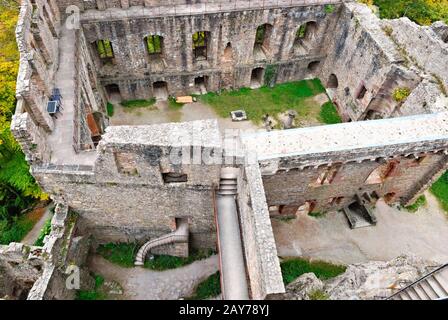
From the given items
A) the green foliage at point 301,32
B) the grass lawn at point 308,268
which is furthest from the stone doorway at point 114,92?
the grass lawn at point 308,268

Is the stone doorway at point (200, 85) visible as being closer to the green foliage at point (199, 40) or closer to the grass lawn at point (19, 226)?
the green foliage at point (199, 40)

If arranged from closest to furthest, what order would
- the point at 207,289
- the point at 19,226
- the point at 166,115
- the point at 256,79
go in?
the point at 207,289 < the point at 19,226 < the point at 166,115 < the point at 256,79

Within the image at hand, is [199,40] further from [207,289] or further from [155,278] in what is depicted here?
[207,289]

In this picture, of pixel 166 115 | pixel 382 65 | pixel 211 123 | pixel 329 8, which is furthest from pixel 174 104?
pixel 382 65

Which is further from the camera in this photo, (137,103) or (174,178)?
(137,103)

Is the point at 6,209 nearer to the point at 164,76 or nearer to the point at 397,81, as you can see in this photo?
the point at 164,76

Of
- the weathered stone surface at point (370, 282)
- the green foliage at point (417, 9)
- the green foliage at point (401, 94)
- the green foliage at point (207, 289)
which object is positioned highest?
the green foliage at point (417, 9)

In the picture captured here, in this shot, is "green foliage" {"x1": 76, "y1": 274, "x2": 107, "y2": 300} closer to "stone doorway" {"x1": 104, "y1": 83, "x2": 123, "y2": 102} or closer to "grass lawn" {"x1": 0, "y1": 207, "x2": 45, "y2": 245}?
"grass lawn" {"x1": 0, "y1": 207, "x2": 45, "y2": 245}

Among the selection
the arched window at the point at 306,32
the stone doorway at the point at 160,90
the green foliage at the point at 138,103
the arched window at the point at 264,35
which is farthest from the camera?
the stone doorway at the point at 160,90
